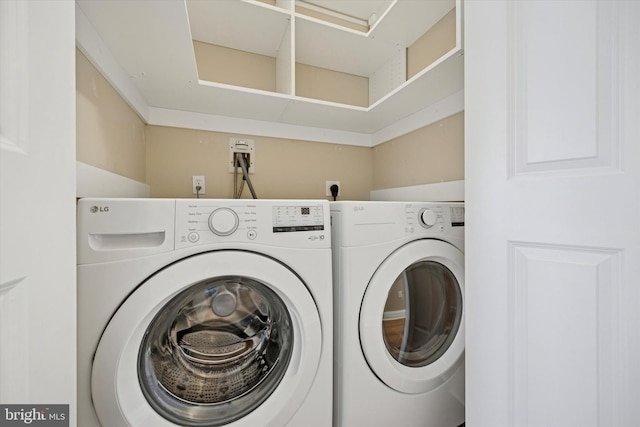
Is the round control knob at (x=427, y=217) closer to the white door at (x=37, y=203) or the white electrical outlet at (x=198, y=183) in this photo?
the white door at (x=37, y=203)

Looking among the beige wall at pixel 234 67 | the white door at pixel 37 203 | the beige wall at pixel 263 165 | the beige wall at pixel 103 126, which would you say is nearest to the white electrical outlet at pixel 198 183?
the beige wall at pixel 263 165

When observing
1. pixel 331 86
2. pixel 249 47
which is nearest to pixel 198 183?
pixel 249 47

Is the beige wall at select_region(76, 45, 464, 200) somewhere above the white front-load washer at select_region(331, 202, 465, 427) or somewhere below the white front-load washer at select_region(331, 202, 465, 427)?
above

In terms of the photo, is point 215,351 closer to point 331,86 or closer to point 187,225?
point 187,225

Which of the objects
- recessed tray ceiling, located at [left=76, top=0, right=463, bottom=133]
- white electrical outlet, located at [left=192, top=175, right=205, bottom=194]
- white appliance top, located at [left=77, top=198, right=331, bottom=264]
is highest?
recessed tray ceiling, located at [left=76, top=0, right=463, bottom=133]

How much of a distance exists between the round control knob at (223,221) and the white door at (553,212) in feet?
2.23

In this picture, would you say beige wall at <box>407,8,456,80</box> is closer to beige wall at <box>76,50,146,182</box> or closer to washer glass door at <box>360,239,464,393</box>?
washer glass door at <box>360,239,464,393</box>

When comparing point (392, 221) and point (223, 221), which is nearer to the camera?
point (223, 221)

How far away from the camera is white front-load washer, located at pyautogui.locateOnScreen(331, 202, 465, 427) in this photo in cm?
94

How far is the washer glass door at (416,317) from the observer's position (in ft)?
3.12

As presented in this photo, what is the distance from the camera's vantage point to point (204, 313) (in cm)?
88

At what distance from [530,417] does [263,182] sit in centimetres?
151

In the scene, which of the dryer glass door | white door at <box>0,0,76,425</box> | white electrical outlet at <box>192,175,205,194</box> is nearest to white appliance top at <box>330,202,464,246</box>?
the dryer glass door

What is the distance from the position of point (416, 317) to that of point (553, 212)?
66 centimetres
